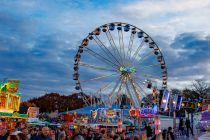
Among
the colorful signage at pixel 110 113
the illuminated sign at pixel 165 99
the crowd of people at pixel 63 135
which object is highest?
the illuminated sign at pixel 165 99

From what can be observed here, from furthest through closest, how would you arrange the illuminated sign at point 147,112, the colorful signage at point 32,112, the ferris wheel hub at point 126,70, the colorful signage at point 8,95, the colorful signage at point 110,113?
the ferris wheel hub at point 126,70 → the colorful signage at point 32,112 → the colorful signage at point 110,113 → the illuminated sign at point 147,112 → the colorful signage at point 8,95

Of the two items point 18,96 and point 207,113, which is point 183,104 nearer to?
point 207,113

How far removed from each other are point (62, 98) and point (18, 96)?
8799 cm

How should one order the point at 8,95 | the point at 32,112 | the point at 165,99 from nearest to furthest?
the point at 8,95, the point at 165,99, the point at 32,112

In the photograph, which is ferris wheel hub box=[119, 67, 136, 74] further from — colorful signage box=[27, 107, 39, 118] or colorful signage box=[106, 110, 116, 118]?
colorful signage box=[27, 107, 39, 118]

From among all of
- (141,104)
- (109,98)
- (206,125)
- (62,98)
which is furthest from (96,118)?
(62,98)

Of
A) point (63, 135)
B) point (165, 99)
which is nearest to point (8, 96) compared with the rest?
point (63, 135)

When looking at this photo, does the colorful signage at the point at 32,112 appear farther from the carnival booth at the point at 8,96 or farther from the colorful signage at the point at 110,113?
the carnival booth at the point at 8,96

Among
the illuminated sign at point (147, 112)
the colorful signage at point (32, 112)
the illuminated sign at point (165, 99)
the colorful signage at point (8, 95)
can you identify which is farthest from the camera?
the colorful signage at point (32, 112)

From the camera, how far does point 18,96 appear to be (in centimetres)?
2705

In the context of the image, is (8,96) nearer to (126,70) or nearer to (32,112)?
(32,112)

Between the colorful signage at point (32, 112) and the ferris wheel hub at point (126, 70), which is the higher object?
the ferris wheel hub at point (126, 70)

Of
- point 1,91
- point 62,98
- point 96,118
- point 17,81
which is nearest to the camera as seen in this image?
point 1,91

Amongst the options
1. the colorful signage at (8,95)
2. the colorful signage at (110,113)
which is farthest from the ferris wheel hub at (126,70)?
the colorful signage at (8,95)
